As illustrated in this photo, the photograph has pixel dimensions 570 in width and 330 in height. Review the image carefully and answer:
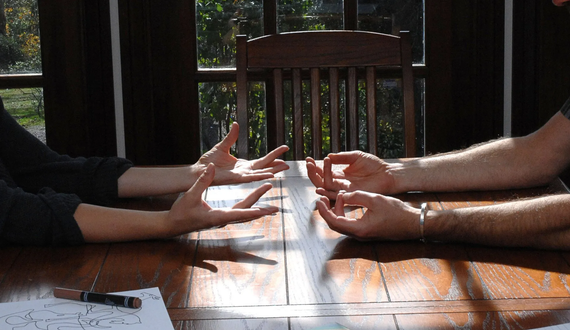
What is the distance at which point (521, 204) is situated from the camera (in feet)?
3.54

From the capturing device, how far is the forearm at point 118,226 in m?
1.07

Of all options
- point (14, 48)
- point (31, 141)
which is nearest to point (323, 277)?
point (31, 141)

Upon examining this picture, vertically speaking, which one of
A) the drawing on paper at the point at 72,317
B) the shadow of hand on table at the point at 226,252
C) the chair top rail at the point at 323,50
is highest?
the chair top rail at the point at 323,50

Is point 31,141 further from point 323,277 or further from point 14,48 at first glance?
point 14,48

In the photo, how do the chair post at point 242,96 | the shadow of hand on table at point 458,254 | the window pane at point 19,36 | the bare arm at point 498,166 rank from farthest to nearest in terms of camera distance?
the window pane at point 19,36, the chair post at point 242,96, the bare arm at point 498,166, the shadow of hand on table at point 458,254

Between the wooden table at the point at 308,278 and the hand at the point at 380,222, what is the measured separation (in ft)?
0.05

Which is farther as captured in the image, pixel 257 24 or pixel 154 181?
pixel 257 24

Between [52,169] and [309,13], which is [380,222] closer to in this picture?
[52,169]

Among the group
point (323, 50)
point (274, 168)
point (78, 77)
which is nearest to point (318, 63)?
point (323, 50)

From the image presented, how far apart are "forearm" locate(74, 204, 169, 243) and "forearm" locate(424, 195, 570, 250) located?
430 mm

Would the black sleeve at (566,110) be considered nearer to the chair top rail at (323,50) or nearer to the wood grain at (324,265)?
the chair top rail at (323,50)

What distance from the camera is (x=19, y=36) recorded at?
7.61 feet

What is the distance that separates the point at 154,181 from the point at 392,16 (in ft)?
4.54

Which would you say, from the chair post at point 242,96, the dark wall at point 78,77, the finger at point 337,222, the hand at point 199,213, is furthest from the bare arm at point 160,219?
the dark wall at point 78,77
